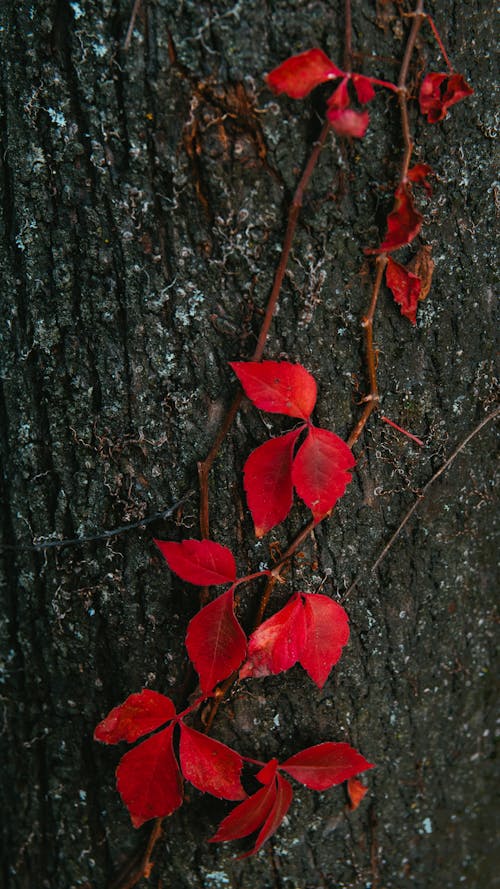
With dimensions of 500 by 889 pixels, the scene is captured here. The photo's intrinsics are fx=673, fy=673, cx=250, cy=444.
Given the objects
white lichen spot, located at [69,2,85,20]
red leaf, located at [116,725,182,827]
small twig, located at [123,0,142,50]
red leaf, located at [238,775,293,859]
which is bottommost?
red leaf, located at [238,775,293,859]

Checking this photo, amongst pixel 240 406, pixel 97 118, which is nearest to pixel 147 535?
pixel 240 406

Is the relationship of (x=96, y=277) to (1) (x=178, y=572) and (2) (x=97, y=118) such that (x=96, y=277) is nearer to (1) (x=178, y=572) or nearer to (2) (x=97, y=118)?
(2) (x=97, y=118)

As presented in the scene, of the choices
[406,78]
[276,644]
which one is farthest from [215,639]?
[406,78]

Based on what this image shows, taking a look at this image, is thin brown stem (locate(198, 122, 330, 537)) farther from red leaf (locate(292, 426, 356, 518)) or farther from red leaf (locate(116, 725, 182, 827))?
red leaf (locate(116, 725, 182, 827))

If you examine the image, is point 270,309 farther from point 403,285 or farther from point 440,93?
point 440,93

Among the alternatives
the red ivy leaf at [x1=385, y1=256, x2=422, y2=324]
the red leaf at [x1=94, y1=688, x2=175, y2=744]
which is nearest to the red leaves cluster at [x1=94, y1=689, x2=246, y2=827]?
the red leaf at [x1=94, y1=688, x2=175, y2=744]

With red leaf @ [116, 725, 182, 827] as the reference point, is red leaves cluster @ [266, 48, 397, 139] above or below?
above

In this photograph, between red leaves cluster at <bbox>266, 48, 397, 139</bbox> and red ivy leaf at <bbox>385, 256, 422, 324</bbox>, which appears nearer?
red leaves cluster at <bbox>266, 48, 397, 139</bbox>
